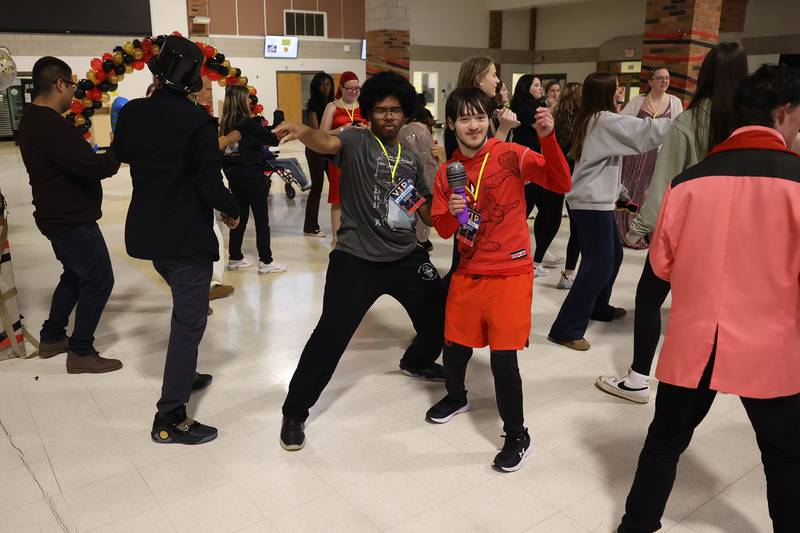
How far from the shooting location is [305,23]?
19703 millimetres

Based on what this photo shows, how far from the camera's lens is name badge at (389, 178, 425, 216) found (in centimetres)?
257

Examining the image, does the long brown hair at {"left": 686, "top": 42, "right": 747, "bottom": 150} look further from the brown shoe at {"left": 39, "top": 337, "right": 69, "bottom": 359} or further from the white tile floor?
the brown shoe at {"left": 39, "top": 337, "right": 69, "bottom": 359}

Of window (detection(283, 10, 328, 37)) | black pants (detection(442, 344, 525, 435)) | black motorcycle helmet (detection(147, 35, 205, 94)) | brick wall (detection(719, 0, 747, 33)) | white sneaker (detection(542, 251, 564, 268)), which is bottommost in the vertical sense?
white sneaker (detection(542, 251, 564, 268))

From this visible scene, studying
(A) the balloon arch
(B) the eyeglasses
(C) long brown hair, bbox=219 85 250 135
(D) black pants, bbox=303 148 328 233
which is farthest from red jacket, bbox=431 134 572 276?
(D) black pants, bbox=303 148 328 233

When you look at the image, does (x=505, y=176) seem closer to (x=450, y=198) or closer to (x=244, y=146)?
(x=450, y=198)

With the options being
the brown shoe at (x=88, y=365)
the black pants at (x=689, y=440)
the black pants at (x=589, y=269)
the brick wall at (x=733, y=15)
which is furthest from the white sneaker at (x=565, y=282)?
the brick wall at (x=733, y=15)

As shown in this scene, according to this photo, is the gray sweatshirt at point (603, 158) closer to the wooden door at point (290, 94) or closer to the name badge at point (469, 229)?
the name badge at point (469, 229)

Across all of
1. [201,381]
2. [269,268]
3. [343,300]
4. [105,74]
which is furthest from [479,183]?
[105,74]

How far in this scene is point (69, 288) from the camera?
3574 mm

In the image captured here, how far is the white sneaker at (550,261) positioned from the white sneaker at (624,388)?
7.81ft

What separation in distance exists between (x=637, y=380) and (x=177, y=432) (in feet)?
7.03

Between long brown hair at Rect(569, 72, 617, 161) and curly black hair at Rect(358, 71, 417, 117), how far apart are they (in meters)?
1.26

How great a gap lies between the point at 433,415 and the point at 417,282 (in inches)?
24.6

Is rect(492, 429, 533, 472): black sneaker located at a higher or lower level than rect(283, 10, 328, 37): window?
lower
